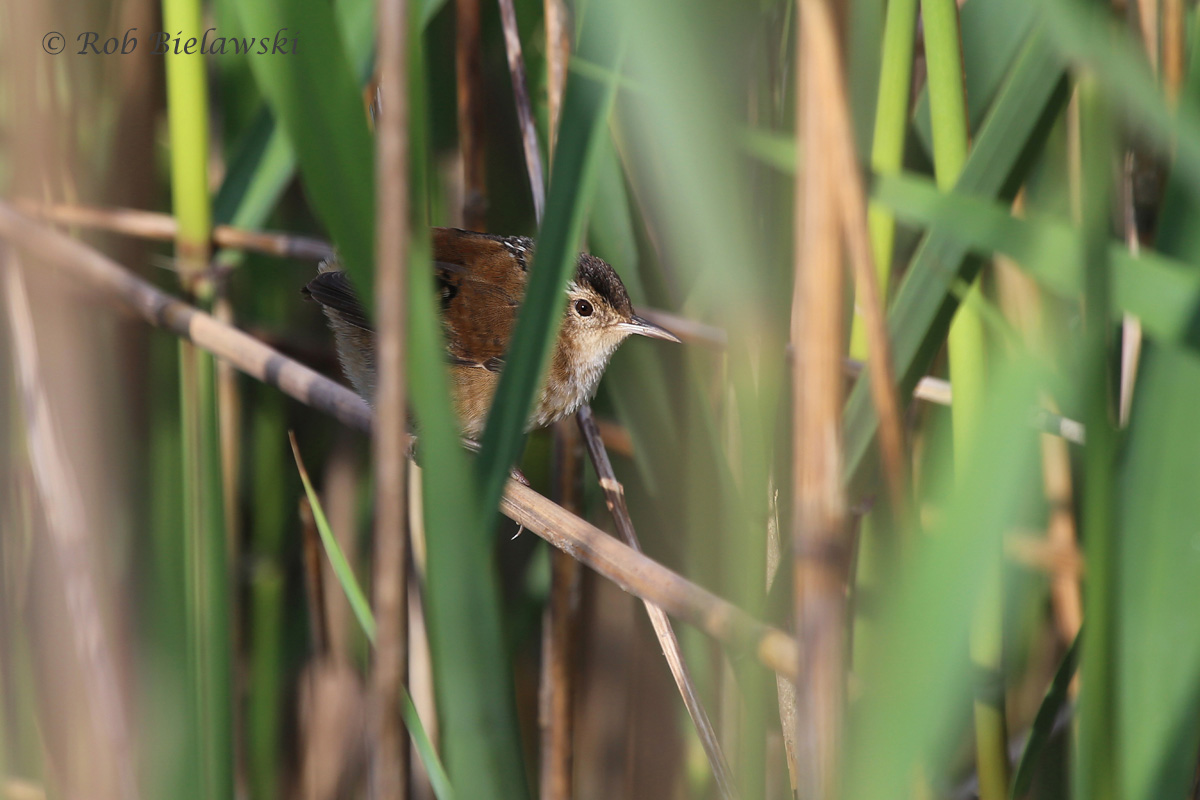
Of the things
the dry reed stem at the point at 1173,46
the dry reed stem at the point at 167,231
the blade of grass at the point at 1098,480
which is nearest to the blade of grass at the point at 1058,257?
the blade of grass at the point at 1098,480

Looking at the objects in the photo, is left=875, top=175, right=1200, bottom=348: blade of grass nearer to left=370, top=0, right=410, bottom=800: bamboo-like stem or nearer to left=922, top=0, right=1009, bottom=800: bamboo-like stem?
left=922, top=0, right=1009, bottom=800: bamboo-like stem

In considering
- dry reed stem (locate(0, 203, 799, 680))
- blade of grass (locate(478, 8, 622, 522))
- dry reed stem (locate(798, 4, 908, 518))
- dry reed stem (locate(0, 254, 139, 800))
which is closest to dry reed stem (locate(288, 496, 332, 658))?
dry reed stem (locate(0, 203, 799, 680))

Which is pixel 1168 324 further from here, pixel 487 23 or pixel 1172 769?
pixel 487 23

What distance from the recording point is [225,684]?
1321 mm

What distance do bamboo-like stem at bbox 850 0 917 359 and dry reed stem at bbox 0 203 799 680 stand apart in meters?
0.56

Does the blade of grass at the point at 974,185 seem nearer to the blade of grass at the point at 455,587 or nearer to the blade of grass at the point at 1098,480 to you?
the blade of grass at the point at 1098,480

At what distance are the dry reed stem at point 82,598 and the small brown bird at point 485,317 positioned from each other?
0.65 meters

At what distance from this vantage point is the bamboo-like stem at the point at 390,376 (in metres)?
0.79

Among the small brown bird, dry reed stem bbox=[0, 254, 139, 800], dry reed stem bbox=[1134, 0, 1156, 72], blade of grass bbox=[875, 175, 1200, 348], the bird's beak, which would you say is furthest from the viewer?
the small brown bird

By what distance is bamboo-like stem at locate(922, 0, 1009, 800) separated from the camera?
1.25 metres

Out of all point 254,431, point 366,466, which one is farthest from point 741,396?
point 254,431

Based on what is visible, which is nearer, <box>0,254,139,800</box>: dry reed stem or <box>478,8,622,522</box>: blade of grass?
<box>478,8,622,522</box>: blade of grass

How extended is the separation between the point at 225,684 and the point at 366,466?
0.99 meters

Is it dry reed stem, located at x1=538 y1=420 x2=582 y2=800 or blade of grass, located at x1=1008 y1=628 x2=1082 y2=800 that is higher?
blade of grass, located at x1=1008 y1=628 x2=1082 y2=800
